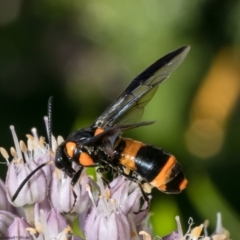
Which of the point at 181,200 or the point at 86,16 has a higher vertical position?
the point at 86,16

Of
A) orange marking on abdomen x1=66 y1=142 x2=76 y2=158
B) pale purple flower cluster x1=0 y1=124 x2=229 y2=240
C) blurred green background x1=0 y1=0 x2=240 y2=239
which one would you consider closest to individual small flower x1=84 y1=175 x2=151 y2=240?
pale purple flower cluster x1=0 y1=124 x2=229 y2=240

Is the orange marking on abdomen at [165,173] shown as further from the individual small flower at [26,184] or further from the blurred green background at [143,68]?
the blurred green background at [143,68]

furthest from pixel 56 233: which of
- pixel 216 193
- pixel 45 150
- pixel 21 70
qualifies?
pixel 21 70

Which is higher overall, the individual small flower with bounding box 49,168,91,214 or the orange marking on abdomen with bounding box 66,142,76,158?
the orange marking on abdomen with bounding box 66,142,76,158

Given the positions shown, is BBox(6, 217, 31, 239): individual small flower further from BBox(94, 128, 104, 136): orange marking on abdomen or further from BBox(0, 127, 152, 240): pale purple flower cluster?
BBox(94, 128, 104, 136): orange marking on abdomen

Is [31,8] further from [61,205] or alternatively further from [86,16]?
[61,205]

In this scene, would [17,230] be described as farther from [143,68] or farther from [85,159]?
[143,68]
